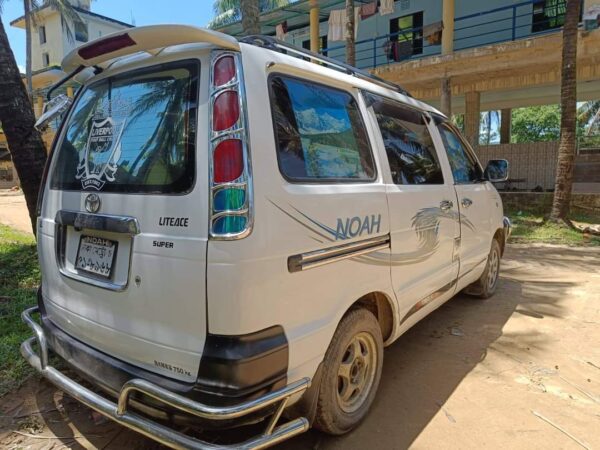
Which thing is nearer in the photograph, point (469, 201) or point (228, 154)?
point (228, 154)

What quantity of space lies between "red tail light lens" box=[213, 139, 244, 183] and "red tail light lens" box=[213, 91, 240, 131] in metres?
0.08

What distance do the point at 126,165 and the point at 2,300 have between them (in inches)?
132

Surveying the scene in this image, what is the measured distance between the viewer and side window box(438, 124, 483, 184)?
13.2 feet

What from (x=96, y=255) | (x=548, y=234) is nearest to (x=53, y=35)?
(x=548, y=234)

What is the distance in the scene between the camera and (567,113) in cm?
970

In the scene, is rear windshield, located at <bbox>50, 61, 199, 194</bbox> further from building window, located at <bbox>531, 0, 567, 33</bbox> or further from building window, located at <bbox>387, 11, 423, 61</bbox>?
building window, located at <bbox>531, 0, 567, 33</bbox>

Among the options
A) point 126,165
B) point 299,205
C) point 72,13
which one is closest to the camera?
point 299,205

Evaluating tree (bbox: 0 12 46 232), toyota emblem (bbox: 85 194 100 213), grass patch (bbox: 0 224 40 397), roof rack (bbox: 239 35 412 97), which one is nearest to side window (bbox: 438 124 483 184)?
roof rack (bbox: 239 35 412 97)

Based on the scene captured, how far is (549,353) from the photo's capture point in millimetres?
3711

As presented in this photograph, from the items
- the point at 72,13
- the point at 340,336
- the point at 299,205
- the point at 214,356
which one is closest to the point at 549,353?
the point at 340,336

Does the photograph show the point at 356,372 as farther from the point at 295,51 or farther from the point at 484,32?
the point at 484,32

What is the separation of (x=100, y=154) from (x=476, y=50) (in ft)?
39.0

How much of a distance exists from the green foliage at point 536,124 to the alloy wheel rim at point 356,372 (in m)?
41.8

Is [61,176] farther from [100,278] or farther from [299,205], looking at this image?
[299,205]
